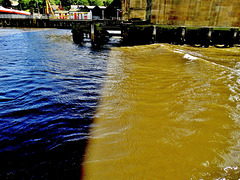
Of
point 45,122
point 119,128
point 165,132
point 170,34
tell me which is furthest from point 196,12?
point 45,122

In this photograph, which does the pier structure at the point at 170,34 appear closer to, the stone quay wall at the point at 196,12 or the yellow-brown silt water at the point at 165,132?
the stone quay wall at the point at 196,12

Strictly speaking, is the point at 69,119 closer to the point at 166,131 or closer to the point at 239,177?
the point at 166,131

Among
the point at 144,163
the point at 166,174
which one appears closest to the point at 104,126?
the point at 144,163

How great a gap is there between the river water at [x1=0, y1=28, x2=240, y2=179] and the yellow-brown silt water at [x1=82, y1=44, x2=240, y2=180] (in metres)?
0.01

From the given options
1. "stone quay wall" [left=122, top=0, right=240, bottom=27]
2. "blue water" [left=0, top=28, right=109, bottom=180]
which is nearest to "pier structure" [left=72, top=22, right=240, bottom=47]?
"stone quay wall" [left=122, top=0, right=240, bottom=27]

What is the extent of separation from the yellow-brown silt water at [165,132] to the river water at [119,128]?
0.04ft

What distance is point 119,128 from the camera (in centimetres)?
281

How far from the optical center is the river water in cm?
202

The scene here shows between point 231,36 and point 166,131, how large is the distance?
51.8ft

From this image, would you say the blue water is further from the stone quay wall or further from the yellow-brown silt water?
the stone quay wall

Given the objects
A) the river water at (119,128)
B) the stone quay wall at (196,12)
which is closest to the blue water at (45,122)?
the river water at (119,128)

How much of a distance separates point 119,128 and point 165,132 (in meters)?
0.84

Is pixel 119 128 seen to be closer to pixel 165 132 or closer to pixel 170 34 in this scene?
pixel 165 132

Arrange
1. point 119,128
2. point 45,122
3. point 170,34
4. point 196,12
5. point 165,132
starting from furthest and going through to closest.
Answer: point 196,12 → point 170,34 → point 45,122 → point 119,128 → point 165,132
